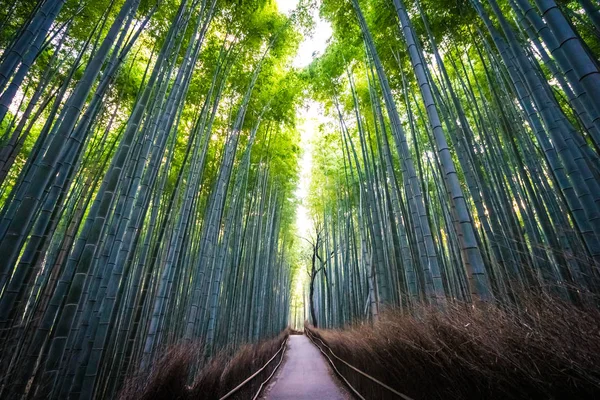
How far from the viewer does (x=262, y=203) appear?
6688mm

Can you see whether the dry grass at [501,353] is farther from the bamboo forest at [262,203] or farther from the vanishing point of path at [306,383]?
the vanishing point of path at [306,383]

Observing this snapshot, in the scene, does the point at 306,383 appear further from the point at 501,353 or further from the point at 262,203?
the point at 501,353

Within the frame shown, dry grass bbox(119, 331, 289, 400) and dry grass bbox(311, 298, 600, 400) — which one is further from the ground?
dry grass bbox(311, 298, 600, 400)

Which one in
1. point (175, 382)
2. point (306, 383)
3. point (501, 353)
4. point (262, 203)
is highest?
point (262, 203)

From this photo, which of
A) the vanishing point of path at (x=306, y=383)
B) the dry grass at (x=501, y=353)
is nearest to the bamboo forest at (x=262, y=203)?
the dry grass at (x=501, y=353)

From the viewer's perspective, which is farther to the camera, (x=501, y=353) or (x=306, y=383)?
(x=306, y=383)

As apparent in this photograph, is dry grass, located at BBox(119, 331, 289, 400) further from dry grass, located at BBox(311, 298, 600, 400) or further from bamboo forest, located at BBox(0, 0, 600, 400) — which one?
dry grass, located at BBox(311, 298, 600, 400)

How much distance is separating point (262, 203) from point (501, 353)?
19.4 ft

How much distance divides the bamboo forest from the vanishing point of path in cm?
12

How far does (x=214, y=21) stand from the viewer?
4.24m

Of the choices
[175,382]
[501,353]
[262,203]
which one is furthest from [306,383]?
[501,353]

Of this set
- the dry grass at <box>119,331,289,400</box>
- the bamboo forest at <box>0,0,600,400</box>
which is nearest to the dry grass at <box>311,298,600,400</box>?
the bamboo forest at <box>0,0,600,400</box>

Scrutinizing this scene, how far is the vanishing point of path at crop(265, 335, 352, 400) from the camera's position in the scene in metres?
3.92

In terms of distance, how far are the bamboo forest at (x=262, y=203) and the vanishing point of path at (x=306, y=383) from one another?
0.12 metres
